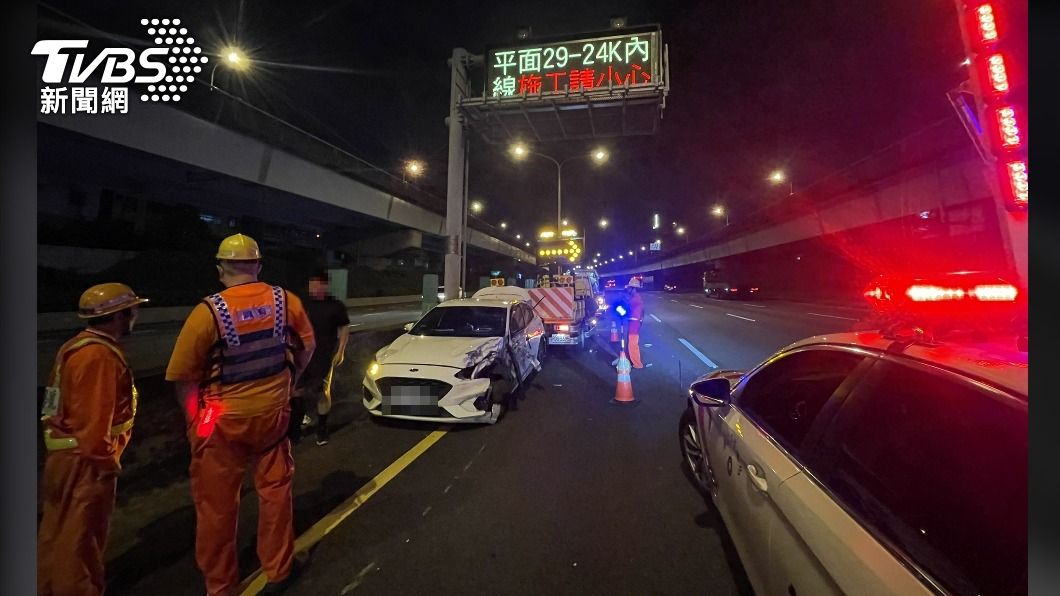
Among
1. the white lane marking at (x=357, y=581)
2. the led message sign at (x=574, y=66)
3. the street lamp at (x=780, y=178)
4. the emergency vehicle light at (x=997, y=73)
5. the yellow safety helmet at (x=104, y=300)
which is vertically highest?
the street lamp at (x=780, y=178)

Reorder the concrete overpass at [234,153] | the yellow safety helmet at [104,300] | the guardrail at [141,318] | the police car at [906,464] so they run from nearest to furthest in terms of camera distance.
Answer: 1. the police car at [906,464]
2. the yellow safety helmet at [104,300]
3. the concrete overpass at [234,153]
4. the guardrail at [141,318]

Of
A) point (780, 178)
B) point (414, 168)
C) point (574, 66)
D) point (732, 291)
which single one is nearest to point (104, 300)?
point (574, 66)

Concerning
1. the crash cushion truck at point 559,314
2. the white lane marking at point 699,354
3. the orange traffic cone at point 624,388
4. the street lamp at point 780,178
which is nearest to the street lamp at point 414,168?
the crash cushion truck at point 559,314

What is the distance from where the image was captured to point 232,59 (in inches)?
535

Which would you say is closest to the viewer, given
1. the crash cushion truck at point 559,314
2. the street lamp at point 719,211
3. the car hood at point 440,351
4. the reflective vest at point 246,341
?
the reflective vest at point 246,341

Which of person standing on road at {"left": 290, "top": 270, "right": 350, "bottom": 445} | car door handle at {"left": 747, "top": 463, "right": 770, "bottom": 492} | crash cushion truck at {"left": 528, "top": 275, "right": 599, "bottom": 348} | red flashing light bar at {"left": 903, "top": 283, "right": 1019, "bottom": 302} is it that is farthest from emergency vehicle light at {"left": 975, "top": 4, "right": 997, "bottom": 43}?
crash cushion truck at {"left": 528, "top": 275, "right": 599, "bottom": 348}

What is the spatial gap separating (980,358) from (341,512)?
3856mm

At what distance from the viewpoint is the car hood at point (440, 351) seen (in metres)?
5.41

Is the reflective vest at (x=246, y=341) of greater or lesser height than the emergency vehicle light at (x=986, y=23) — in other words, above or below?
below

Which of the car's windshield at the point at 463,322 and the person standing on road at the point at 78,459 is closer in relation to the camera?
the person standing on road at the point at 78,459

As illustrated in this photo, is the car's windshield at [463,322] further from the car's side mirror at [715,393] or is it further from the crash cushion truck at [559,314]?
the crash cushion truck at [559,314]

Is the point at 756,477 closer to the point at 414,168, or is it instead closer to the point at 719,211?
the point at 414,168

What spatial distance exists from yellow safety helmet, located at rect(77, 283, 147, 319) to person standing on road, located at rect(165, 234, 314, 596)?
0.37m

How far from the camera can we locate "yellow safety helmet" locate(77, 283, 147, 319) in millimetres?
2271
